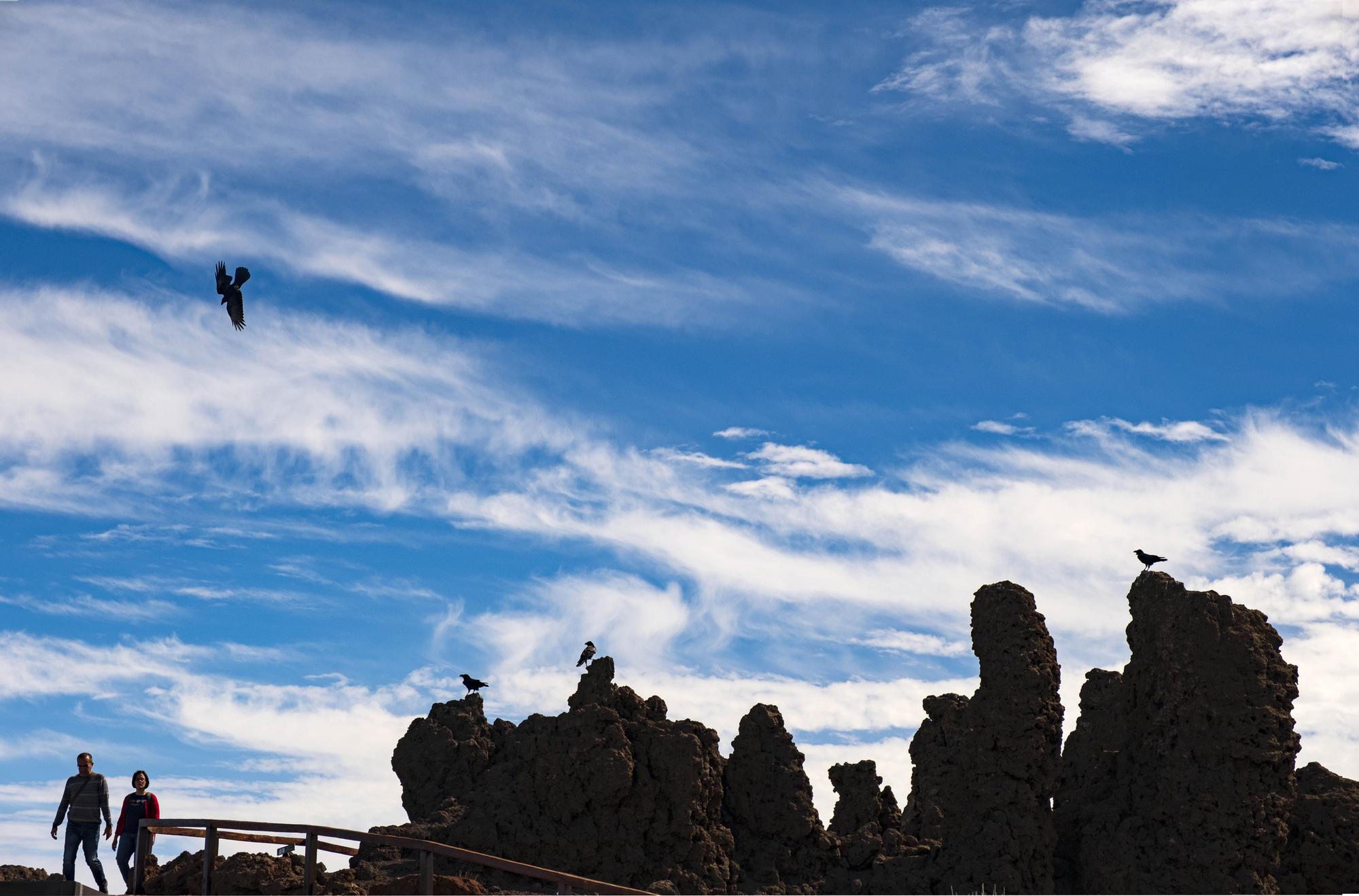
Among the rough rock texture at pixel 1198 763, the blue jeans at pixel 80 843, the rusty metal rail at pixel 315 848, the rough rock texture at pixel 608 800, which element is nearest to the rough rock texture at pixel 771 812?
the rough rock texture at pixel 608 800

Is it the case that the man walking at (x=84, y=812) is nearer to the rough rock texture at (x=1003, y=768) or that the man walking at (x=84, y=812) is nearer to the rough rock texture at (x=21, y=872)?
the rough rock texture at (x=21, y=872)

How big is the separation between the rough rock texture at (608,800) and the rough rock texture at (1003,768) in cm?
525


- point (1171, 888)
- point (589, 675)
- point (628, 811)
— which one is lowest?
point (1171, 888)

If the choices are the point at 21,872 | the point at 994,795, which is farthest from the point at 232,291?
the point at 994,795

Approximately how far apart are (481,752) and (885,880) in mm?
10613

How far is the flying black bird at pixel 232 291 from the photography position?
24.5m

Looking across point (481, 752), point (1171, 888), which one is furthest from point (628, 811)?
point (1171, 888)

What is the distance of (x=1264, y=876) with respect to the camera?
34.9 meters

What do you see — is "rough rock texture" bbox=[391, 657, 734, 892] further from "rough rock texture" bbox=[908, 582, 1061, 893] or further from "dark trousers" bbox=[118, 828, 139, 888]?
"dark trousers" bbox=[118, 828, 139, 888]

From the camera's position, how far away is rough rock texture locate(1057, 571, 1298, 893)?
114 ft

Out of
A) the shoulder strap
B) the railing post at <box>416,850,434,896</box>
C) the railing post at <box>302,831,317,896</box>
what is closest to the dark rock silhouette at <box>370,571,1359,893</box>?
the railing post at <box>302,831,317,896</box>

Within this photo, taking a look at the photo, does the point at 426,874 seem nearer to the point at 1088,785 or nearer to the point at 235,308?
the point at 235,308

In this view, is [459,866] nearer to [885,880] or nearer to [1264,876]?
[885,880]

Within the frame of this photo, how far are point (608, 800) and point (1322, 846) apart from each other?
16144 mm
